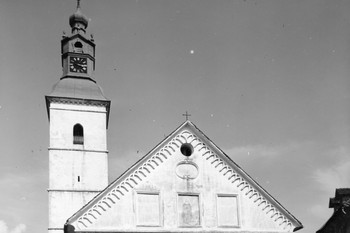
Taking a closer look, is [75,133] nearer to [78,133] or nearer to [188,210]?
[78,133]

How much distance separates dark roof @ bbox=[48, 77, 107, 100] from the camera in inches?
1501

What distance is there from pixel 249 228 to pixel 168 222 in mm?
3454

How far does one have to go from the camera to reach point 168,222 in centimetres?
2305

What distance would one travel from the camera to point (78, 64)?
131 ft

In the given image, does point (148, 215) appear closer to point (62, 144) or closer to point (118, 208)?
point (118, 208)

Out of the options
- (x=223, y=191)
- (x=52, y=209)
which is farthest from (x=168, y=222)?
(x=52, y=209)

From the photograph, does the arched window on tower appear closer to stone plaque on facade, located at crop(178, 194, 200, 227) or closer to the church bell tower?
the church bell tower

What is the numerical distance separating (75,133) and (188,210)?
16230 mm

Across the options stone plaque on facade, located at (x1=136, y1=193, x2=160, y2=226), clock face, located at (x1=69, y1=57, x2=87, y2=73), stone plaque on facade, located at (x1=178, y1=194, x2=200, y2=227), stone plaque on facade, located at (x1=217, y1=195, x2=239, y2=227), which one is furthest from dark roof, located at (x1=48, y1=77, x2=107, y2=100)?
stone plaque on facade, located at (x1=217, y1=195, x2=239, y2=227)

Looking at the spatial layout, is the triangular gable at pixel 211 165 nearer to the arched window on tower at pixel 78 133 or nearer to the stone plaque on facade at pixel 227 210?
the stone plaque on facade at pixel 227 210

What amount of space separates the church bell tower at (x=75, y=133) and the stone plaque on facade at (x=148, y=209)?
1220cm

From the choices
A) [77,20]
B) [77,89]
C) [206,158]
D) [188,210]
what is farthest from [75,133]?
[188,210]

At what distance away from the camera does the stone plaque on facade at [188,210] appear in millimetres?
23297

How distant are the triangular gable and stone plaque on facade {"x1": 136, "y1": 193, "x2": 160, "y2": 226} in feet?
2.03
